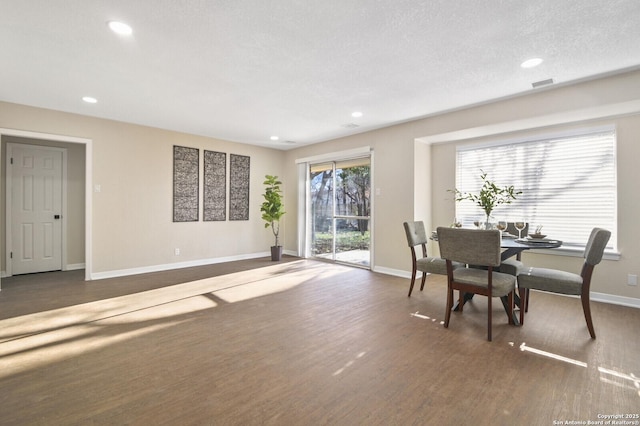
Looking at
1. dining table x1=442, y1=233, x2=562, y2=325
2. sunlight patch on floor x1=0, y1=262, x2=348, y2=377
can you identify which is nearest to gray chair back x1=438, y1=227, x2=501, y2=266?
dining table x1=442, y1=233, x2=562, y2=325

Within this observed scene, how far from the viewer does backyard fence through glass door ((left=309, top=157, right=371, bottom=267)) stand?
5855 mm

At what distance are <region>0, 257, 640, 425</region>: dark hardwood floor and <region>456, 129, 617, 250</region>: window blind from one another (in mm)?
1024

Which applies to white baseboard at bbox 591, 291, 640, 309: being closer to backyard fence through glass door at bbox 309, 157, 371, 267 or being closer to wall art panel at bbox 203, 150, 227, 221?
backyard fence through glass door at bbox 309, 157, 371, 267

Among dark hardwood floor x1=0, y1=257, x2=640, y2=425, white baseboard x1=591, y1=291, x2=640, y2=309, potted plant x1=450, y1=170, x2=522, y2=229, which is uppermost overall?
potted plant x1=450, y1=170, x2=522, y2=229

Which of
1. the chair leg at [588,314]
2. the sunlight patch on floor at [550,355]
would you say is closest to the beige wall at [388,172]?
the chair leg at [588,314]

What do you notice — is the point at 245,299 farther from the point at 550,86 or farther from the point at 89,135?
the point at 550,86

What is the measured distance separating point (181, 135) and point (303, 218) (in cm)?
308

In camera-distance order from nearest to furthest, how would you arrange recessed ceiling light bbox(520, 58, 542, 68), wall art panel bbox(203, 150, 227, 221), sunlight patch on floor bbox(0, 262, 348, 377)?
sunlight patch on floor bbox(0, 262, 348, 377) → recessed ceiling light bbox(520, 58, 542, 68) → wall art panel bbox(203, 150, 227, 221)

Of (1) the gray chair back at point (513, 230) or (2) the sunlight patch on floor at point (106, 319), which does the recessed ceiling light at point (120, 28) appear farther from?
(1) the gray chair back at point (513, 230)

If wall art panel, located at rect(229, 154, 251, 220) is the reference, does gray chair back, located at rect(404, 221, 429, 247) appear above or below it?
below

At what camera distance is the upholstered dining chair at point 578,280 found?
2.66 metres

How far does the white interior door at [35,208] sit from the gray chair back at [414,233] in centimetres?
606

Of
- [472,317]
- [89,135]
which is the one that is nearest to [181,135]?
[89,135]

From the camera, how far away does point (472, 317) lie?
3.22 m
